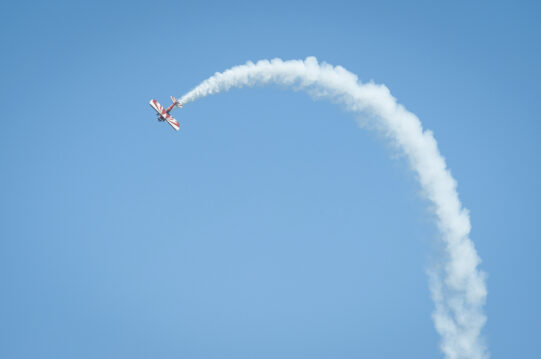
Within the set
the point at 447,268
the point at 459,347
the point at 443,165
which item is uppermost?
the point at 443,165

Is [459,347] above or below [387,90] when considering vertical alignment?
below

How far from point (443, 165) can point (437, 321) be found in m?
17.9

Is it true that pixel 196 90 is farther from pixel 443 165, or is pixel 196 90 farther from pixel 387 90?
pixel 443 165

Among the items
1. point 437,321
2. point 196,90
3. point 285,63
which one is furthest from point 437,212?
point 196,90

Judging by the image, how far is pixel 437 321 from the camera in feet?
290

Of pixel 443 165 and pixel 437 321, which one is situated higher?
pixel 443 165

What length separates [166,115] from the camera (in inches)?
3561

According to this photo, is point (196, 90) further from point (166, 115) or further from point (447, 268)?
point (447, 268)

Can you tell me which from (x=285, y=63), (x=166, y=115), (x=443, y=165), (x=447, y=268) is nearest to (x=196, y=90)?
(x=166, y=115)

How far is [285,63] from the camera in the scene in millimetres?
90625

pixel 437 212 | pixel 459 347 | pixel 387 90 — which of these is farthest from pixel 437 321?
pixel 387 90

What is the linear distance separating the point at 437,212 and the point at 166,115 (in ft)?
109

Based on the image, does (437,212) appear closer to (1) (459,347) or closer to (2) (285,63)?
(1) (459,347)

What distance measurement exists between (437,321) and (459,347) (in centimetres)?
374
